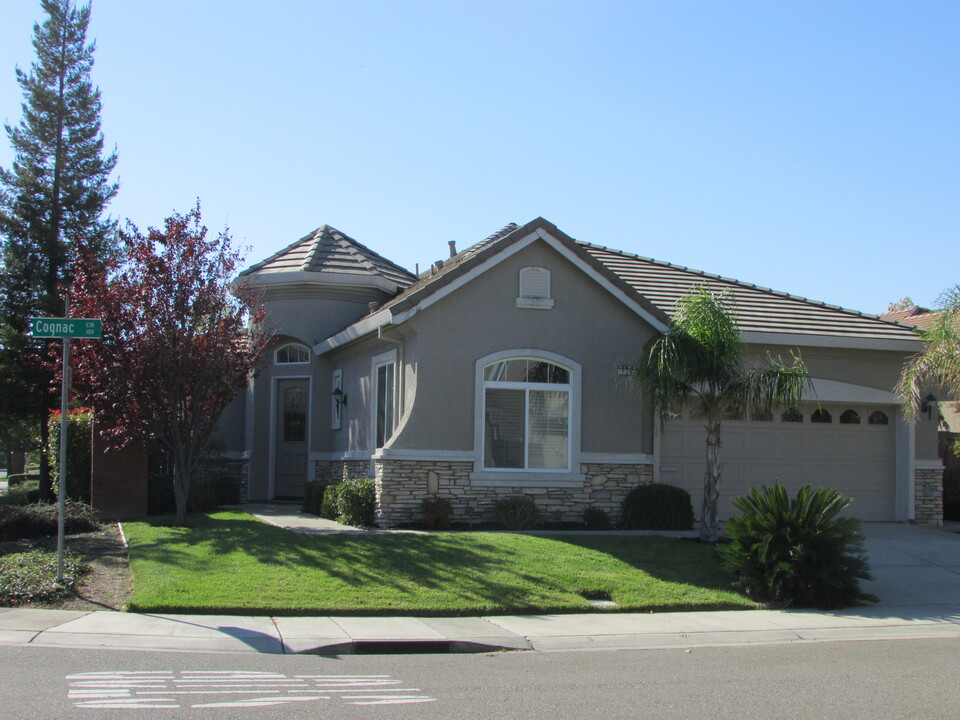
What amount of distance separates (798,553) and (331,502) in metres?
8.24

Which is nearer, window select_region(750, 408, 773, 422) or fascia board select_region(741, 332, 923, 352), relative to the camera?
fascia board select_region(741, 332, 923, 352)

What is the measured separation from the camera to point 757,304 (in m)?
19.3

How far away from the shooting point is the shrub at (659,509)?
52.9ft

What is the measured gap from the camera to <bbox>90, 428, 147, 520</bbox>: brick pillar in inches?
656

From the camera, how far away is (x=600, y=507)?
16.4 meters

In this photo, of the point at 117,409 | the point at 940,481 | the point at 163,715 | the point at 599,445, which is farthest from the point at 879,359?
the point at 163,715

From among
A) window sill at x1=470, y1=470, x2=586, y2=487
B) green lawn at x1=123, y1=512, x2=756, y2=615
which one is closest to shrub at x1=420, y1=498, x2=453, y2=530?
window sill at x1=470, y1=470, x2=586, y2=487

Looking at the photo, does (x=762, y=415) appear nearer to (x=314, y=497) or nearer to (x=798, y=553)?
(x=798, y=553)

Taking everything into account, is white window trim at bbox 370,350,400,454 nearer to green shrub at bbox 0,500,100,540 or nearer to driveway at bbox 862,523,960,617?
green shrub at bbox 0,500,100,540

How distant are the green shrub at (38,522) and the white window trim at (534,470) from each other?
6259 millimetres

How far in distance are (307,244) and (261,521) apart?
7.91 meters

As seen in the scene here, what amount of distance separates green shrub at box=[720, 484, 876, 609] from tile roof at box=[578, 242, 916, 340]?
576 cm

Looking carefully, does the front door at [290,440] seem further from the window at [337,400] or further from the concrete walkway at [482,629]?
the concrete walkway at [482,629]

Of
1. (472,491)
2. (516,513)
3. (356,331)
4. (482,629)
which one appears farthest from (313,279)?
(482,629)
